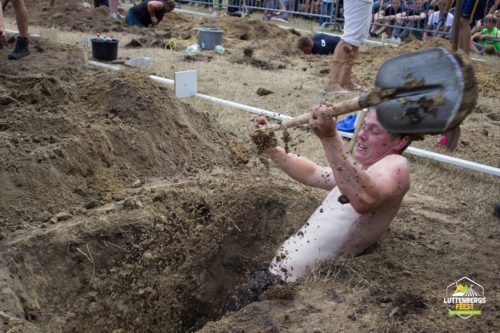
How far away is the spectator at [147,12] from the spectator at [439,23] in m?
5.74

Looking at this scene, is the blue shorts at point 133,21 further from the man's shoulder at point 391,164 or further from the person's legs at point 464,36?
the man's shoulder at point 391,164

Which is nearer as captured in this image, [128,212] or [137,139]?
[128,212]

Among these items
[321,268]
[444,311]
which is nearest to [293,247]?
[321,268]

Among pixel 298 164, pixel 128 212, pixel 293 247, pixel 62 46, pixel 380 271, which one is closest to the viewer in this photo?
pixel 380 271

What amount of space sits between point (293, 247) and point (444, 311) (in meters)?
0.86

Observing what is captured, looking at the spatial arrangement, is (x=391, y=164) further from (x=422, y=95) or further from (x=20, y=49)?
(x=20, y=49)

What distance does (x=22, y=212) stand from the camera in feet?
10.6

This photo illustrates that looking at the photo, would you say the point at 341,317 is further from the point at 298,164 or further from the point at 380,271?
the point at 298,164

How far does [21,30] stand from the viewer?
23.0ft

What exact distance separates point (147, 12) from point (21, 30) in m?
5.38

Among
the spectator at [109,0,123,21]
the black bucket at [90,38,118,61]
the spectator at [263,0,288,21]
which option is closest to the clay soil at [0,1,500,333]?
the black bucket at [90,38,118,61]

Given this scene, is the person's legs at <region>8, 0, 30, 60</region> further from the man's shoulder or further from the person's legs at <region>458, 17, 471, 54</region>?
the person's legs at <region>458, 17, 471, 54</region>

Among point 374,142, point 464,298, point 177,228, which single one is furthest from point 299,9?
point 464,298

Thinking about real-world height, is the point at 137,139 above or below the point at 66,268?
above
